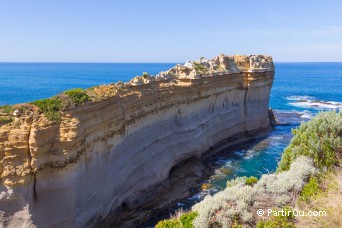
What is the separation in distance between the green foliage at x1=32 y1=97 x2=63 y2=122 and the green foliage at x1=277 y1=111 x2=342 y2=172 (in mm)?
12924

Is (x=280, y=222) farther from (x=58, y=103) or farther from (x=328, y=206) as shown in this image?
(x=58, y=103)

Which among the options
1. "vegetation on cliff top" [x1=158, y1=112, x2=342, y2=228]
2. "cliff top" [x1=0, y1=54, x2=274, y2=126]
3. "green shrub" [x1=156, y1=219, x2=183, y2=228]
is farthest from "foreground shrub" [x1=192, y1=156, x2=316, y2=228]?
"cliff top" [x1=0, y1=54, x2=274, y2=126]

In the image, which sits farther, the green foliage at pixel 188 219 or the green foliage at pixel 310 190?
the green foliage at pixel 188 219

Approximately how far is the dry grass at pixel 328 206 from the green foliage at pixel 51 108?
45.6ft

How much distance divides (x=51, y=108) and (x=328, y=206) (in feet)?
50.1

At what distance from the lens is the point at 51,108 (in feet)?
62.8

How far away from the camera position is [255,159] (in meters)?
36.6

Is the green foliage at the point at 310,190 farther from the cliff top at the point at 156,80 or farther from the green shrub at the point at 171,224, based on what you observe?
the cliff top at the point at 156,80

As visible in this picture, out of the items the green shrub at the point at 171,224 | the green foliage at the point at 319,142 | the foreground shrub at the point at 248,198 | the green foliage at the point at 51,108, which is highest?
the green foliage at the point at 51,108

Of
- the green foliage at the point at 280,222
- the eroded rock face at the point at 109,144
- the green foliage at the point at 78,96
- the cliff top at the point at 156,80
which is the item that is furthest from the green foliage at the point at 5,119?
the green foliage at the point at 280,222

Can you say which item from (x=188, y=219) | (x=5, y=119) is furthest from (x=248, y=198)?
(x=5, y=119)

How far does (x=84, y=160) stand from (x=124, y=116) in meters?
5.52

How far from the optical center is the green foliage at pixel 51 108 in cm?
1889

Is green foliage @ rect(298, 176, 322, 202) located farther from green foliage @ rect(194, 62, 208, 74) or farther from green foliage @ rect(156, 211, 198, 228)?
green foliage @ rect(194, 62, 208, 74)
